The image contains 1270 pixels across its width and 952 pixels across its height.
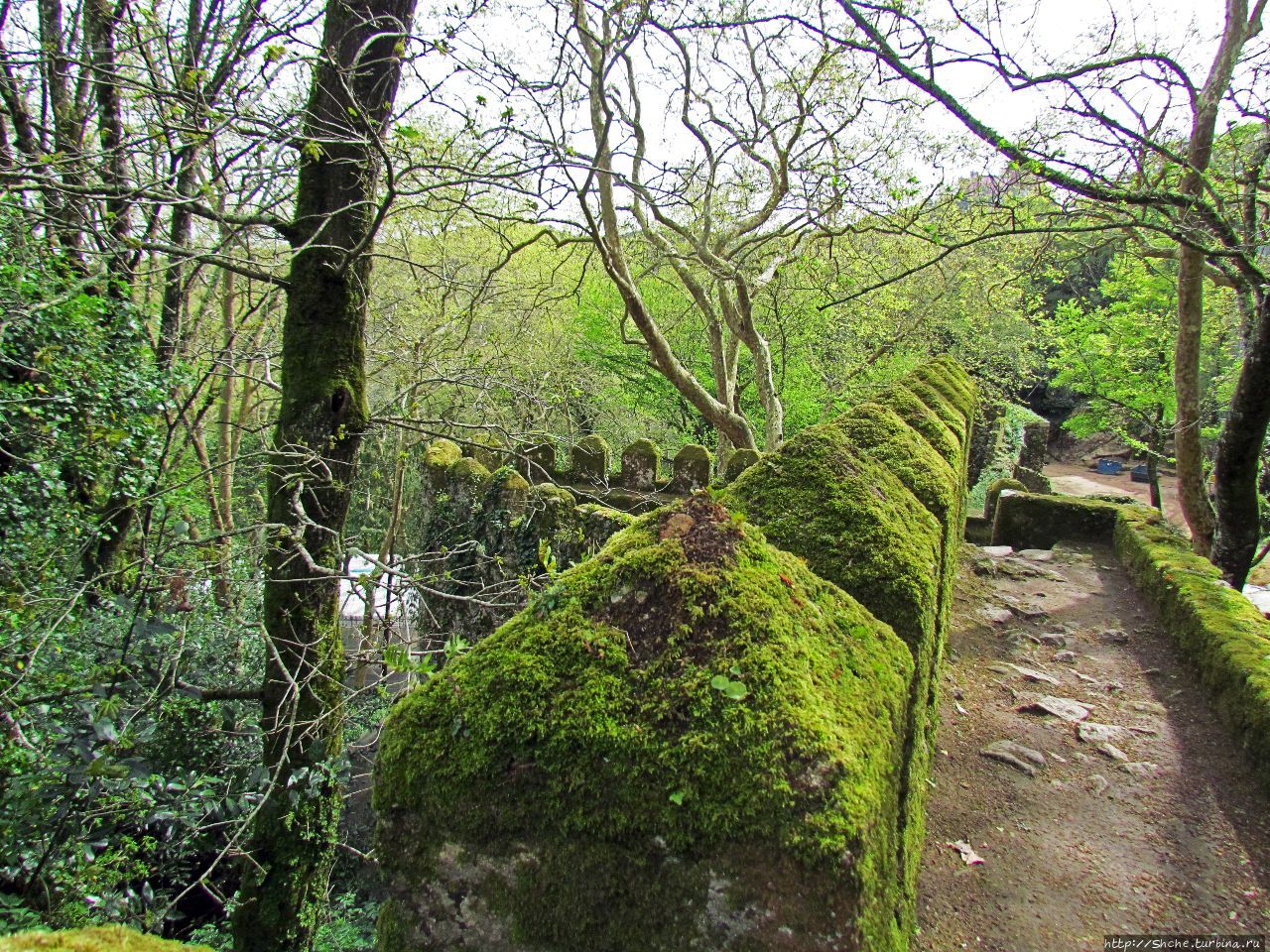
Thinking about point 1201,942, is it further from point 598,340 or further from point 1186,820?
point 598,340

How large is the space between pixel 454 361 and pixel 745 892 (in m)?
11.0

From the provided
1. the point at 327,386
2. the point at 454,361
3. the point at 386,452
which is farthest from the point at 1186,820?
the point at 386,452

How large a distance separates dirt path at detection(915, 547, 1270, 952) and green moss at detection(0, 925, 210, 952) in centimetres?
243

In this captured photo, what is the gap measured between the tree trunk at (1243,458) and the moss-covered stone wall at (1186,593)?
348mm

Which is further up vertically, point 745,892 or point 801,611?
point 801,611

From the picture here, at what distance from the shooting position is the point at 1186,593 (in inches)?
235

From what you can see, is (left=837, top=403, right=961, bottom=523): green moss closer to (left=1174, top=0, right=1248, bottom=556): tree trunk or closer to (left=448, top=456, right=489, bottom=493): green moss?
(left=1174, top=0, right=1248, bottom=556): tree trunk

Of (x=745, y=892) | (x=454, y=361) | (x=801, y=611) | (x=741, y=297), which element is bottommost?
(x=745, y=892)

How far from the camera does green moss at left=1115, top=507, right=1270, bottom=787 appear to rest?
14.1ft

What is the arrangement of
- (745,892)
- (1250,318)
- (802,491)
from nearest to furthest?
(745,892)
(802,491)
(1250,318)

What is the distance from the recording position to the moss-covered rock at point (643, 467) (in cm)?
995

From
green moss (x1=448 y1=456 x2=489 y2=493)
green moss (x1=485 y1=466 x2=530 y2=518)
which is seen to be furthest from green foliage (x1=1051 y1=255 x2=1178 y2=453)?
green moss (x1=448 y1=456 x2=489 y2=493)

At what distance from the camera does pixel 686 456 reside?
29.3 feet

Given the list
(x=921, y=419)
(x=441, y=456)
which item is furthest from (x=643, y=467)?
(x=921, y=419)
